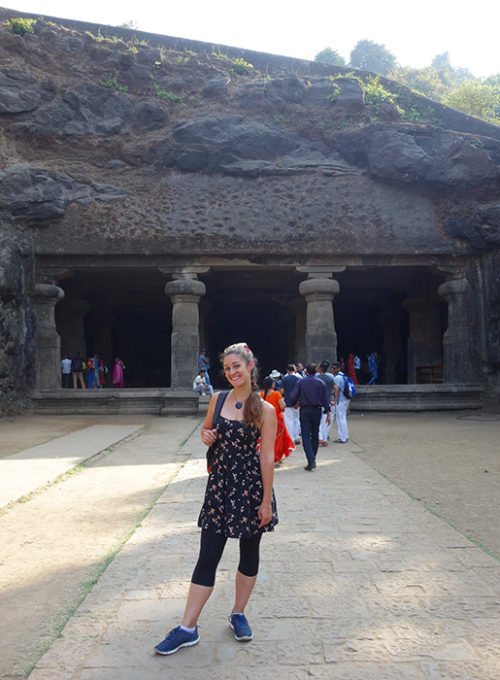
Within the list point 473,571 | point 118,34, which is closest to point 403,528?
point 473,571

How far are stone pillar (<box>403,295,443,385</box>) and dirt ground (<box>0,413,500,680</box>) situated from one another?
6.22 m

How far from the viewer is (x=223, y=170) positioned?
15.6 m

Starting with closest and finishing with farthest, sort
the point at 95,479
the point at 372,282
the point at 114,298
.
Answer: the point at 95,479, the point at 372,282, the point at 114,298

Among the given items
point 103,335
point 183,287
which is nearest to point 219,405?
point 183,287

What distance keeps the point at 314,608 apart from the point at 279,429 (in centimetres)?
293

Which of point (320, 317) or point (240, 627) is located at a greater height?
point (320, 317)

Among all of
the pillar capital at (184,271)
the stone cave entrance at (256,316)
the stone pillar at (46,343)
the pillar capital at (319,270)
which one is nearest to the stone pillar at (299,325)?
the stone cave entrance at (256,316)

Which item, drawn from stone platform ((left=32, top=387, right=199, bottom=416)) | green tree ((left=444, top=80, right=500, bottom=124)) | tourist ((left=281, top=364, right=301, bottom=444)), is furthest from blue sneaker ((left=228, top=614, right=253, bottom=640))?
green tree ((left=444, top=80, right=500, bottom=124))

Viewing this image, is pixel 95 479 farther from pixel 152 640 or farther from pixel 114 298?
pixel 114 298

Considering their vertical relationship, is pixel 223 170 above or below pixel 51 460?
above

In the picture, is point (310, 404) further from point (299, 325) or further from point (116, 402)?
point (299, 325)

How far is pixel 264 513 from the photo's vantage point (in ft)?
9.12

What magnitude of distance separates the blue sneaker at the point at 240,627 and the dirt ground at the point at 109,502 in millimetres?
936

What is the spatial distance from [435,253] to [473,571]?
12.3 metres
